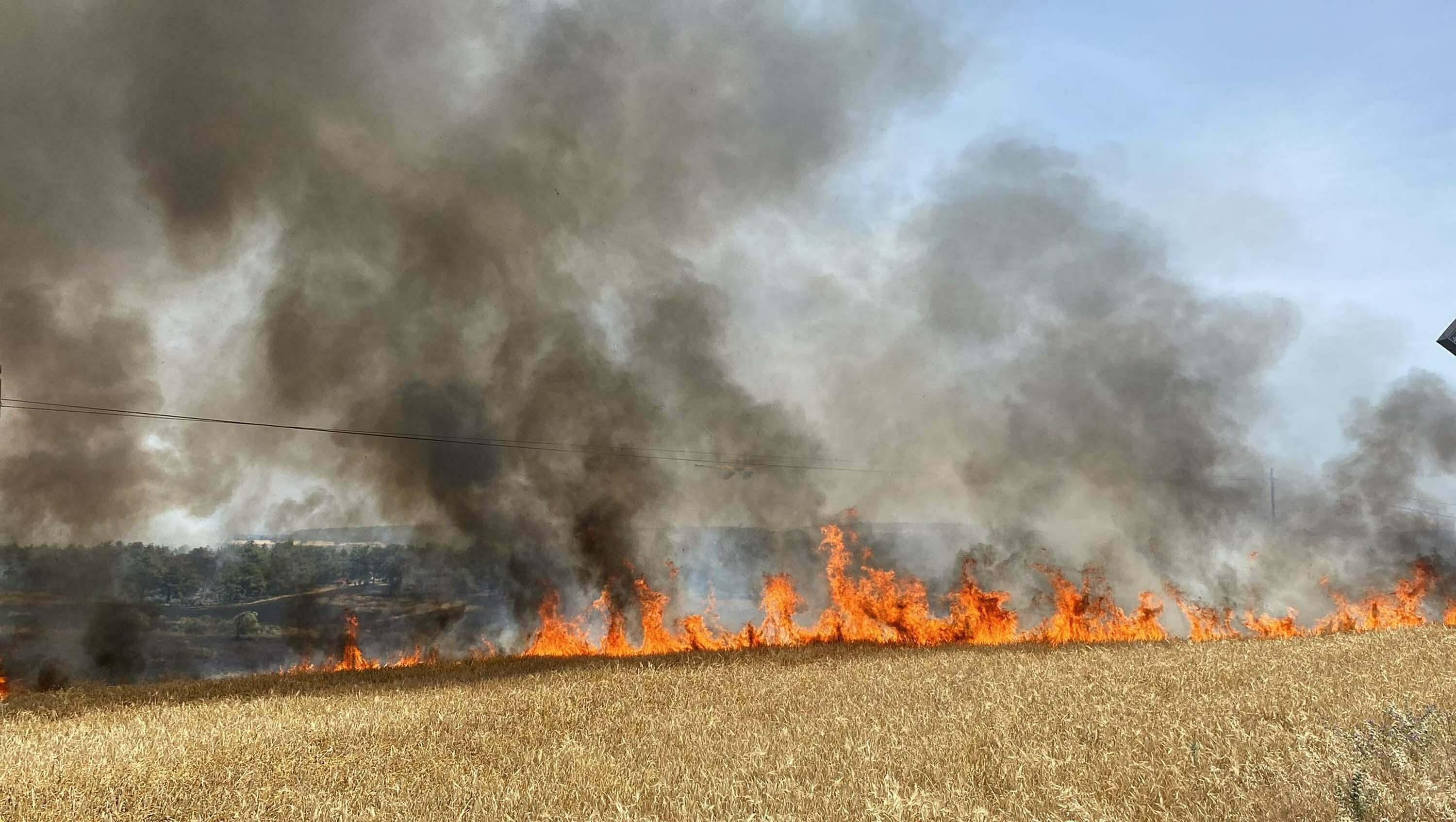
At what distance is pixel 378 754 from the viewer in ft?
25.2

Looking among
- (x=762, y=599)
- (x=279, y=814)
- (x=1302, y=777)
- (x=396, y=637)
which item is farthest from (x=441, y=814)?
(x=396, y=637)

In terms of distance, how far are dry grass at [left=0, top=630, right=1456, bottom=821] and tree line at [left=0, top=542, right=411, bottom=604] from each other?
45.2 ft

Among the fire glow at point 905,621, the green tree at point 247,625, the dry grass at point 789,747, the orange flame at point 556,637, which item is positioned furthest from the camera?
the green tree at point 247,625

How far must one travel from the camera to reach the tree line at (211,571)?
2373 centimetres

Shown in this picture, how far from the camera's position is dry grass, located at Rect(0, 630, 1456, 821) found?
5578 mm

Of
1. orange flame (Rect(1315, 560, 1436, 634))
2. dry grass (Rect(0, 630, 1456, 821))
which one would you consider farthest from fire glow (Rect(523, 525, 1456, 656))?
dry grass (Rect(0, 630, 1456, 821))

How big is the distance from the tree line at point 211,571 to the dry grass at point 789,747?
1378cm

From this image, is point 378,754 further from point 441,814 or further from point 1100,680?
point 1100,680

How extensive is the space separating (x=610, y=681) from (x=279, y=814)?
22.6 feet

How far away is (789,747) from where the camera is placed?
7355 millimetres

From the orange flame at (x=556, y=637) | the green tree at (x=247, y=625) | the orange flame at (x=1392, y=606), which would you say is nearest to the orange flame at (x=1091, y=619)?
the orange flame at (x=1392, y=606)

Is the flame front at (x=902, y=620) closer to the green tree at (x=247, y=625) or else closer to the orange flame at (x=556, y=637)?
the orange flame at (x=556, y=637)

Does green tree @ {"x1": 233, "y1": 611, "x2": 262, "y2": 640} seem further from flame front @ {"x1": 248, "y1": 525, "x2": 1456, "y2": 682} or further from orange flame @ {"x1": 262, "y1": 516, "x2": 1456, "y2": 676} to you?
orange flame @ {"x1": 262, "y1": 516, "x2": 1456, "y2": 676}

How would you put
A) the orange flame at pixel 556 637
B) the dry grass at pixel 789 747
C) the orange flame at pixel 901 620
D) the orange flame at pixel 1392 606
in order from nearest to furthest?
the dry grass at pixel 789 747, the orange flame at pixel 901 620, the orange flame at pixel 556 637, the orange flame at pixel 1392 606
